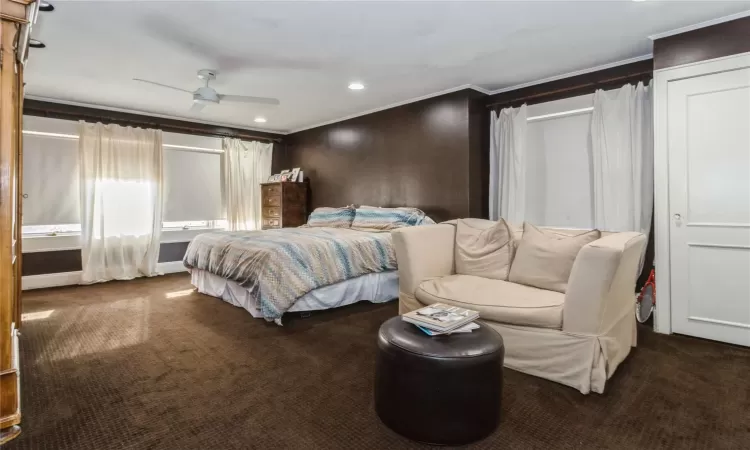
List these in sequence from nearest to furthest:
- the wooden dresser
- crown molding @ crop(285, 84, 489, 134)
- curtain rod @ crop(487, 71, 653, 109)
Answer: curtain rod @ crop(487, 71, 653, 109)
crown molding @ crop(285, 84, 489, 134)
the wooden dresser

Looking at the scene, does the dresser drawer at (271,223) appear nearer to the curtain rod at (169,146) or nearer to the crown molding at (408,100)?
the curtain rod at (169,146)

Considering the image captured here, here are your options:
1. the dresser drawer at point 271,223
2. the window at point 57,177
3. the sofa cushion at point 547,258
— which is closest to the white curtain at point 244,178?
the dresser drawer at point 271,223

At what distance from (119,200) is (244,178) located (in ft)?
5.93

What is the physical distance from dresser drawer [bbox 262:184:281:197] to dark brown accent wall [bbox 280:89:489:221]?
1.96 feet

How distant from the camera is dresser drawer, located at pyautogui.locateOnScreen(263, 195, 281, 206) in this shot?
5953mm

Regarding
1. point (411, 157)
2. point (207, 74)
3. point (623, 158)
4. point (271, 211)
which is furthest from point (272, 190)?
point (623, 158)

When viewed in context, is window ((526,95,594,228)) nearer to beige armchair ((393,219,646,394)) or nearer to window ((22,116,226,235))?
beige armchair ((393,219,646,394))

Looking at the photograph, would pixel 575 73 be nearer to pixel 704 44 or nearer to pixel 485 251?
pixel 704 44

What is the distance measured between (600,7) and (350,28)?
170 centimetres

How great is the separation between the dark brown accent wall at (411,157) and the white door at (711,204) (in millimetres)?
1772

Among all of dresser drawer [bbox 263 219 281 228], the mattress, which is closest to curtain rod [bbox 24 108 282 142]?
dresser drawer [bbox 263 219 281 228]

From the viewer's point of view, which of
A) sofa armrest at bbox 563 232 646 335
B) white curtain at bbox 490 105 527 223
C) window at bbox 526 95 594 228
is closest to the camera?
sofa armrest at bbox 563 232 646 335

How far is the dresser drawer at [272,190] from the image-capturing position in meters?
5.96

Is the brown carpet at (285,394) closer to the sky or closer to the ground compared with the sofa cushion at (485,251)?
closer to the ground
